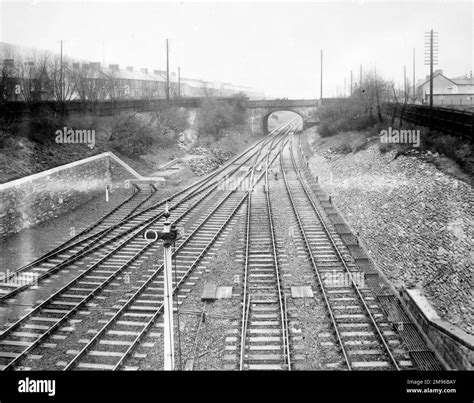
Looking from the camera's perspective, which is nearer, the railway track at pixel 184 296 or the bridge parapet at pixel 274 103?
the railway track at pixel 184 296

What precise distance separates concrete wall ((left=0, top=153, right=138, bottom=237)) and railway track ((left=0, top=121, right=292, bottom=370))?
3488 millimetres

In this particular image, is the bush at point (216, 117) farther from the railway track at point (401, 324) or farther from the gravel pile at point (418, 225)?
the railway track at point (401, 324)

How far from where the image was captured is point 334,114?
42.6 meters

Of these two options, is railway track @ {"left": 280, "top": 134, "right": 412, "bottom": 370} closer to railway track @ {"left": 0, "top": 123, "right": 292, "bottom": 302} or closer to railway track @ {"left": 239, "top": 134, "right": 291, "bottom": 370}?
railway track @ {"left": 239, "top": 134, "right": 291, "bottom": 370}

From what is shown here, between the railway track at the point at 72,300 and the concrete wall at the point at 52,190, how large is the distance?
3.49 m

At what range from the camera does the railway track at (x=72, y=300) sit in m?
9.07

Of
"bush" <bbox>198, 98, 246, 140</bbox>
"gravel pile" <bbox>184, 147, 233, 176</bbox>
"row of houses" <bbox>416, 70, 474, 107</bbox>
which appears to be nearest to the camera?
"gravel pile" <bbox>184, 147, 233, 176</bbox>

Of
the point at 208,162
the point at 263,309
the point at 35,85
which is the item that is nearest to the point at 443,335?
the point at 263,309

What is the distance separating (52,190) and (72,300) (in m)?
7.71

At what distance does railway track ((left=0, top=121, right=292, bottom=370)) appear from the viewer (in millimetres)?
9070

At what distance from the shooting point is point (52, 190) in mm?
17422

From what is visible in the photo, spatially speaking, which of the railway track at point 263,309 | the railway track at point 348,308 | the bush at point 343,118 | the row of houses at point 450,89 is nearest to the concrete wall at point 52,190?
the railway track at point 263,309

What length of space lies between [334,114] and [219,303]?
34904 millimetres

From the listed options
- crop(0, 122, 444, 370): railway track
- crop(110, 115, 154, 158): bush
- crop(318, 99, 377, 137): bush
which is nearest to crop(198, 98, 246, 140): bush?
crop(318, 99, 377, 137): bush
